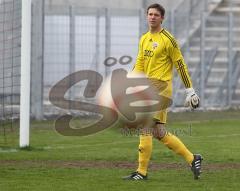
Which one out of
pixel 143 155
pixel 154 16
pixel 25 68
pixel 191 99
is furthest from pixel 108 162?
pixel 154 16

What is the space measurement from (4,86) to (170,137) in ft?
21.1

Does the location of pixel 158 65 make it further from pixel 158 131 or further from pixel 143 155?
pixel 143 155

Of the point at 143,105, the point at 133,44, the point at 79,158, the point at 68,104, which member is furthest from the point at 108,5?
the point at 143,105

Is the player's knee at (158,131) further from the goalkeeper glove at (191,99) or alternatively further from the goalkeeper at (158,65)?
the goalkeeper glove at (191,99)

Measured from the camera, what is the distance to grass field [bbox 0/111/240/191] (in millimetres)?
9789

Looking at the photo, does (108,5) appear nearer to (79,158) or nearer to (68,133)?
(68,133)

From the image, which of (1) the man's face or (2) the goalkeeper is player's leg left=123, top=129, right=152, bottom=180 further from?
(1) the man's face

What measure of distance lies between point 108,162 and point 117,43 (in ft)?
40.5

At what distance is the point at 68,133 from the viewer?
58.2ft

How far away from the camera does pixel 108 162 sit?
12438 mm

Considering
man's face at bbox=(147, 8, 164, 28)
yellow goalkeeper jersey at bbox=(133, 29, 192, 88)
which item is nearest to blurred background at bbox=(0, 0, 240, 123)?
yellow goalkeeper jersey at bbox=(133, 29, 192, 88)

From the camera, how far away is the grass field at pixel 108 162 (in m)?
9.79

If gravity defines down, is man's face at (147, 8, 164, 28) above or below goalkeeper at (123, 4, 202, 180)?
above

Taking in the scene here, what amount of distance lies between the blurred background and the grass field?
226 cm
